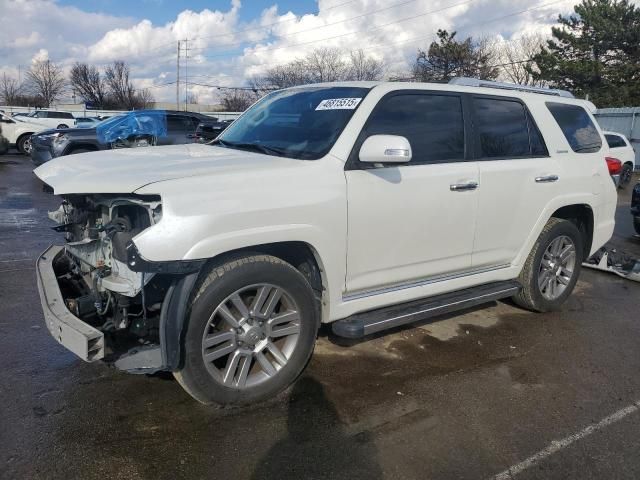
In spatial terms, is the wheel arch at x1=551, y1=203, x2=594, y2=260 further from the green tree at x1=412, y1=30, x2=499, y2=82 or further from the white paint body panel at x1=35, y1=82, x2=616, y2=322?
the green tree at x1=412, y1=30, x2=499, y2=82

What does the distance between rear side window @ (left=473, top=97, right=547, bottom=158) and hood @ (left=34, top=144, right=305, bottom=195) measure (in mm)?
1743

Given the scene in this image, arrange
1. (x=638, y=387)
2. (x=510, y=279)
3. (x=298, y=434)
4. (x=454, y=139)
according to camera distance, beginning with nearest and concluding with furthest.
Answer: (x=298, y=434), (x=638, y=387), (x=454, y=139), (x=510, y=279)

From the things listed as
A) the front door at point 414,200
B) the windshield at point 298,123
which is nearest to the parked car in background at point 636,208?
the front door at point 414,200

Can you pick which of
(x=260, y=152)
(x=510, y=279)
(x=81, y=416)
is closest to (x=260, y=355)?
(x=81, y=416)

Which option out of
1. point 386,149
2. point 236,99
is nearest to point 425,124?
point 386,149

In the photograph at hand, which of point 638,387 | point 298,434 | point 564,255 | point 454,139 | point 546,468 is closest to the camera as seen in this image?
point 546,468

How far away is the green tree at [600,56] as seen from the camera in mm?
34812

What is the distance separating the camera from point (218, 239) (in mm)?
2893

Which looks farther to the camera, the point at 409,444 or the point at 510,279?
the point at 510,279

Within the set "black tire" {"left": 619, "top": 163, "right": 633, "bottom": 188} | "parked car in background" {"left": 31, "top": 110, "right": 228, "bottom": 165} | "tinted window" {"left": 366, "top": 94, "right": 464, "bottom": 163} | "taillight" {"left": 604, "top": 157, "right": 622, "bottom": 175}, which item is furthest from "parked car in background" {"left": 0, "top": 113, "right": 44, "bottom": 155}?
"black tire" {"left": 619, "top": 163, "right": 633, "bottom": 188}

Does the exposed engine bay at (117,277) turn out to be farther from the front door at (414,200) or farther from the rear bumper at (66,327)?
the front door at (414,200)

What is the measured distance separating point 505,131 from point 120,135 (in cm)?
976

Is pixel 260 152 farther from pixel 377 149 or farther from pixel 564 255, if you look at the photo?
pixel 564 255

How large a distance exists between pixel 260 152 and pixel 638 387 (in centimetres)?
312
